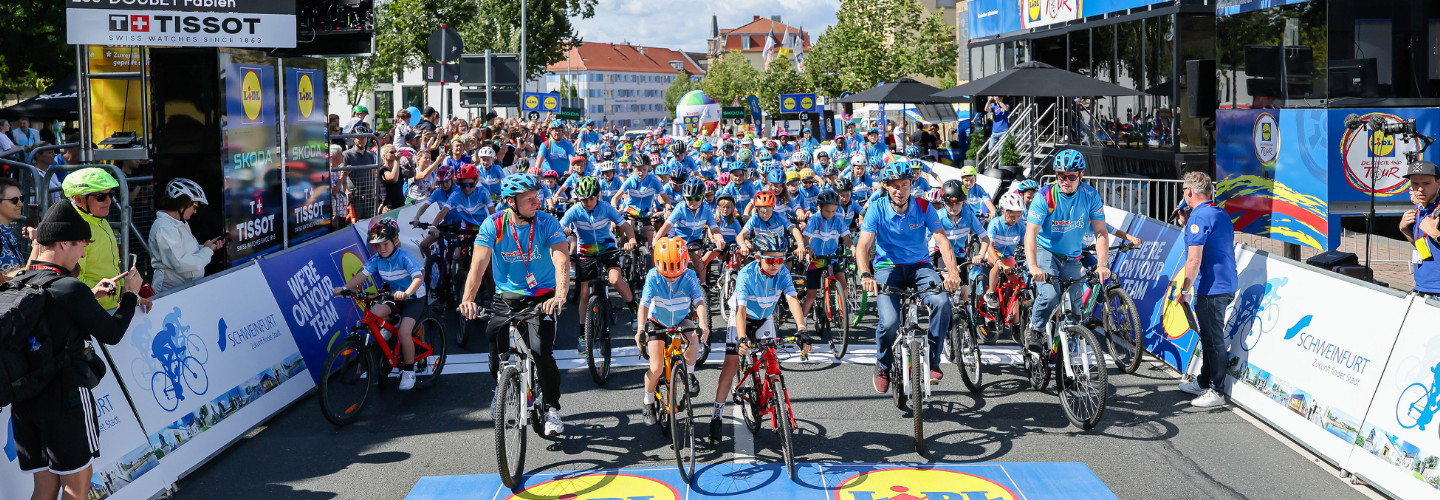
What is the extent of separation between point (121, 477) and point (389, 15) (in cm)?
4650

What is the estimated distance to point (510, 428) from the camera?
7.22 metres

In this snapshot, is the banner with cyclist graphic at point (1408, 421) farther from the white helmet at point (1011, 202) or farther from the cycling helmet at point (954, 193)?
the cycling helmet at point (954, 193)

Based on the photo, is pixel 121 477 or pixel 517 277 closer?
pixel 121 477

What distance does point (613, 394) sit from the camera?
9.66 m

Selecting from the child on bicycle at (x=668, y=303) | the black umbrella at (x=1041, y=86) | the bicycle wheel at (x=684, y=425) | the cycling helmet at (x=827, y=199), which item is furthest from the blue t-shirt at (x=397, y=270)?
the black umbrella at (x=1041, y=86)

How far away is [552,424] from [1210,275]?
511cm

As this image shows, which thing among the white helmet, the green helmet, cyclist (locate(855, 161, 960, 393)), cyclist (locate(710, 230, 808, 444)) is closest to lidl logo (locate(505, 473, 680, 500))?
cyclist (locate(710, 230, 808, 444))

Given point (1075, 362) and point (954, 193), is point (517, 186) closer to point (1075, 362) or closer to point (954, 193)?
point (1075, 362)

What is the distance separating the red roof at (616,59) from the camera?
172m

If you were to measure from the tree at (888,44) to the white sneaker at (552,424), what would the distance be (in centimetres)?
4276

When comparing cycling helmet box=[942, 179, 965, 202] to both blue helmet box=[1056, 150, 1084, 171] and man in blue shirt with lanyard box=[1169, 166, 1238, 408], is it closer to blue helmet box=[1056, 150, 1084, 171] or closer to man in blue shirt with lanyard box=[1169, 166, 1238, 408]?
blue helmet box=[1056, 150, 1084, 171]

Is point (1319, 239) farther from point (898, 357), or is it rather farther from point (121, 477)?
point (121, 477)

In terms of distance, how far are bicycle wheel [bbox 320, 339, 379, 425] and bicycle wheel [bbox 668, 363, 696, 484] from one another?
2.68 metres

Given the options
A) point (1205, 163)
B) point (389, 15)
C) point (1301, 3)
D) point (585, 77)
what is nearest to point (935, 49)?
point (389, 15)
